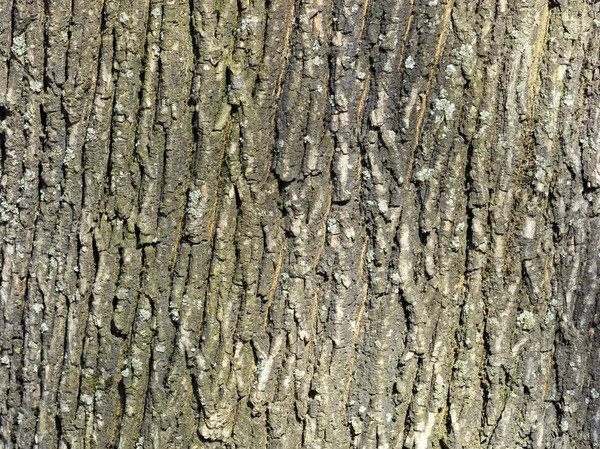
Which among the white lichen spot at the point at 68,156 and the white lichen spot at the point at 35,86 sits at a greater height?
the white lichen spot at the point at 35,86

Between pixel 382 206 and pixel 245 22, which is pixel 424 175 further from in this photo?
pixel 245 22

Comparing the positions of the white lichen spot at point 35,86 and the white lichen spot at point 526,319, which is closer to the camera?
the white lichen spot at point 35,86

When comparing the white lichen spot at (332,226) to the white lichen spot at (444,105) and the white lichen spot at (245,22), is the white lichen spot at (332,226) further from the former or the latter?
the white lichen spot at (245,22)

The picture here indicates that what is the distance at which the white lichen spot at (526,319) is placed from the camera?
1.87 m

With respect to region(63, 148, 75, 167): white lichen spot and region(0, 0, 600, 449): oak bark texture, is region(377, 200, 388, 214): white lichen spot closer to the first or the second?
region(0, 0, 600, 449): oak bark texture

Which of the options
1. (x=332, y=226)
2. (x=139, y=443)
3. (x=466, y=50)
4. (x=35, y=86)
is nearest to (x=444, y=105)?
(x=466, y=50)

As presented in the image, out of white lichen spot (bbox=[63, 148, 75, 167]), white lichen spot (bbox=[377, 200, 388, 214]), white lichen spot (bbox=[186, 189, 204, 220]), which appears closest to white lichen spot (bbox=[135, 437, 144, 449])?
white lichen spot (bbox=[186, 189, 204, 220])

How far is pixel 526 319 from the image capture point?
1.87 m

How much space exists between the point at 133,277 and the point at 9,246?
0.36m

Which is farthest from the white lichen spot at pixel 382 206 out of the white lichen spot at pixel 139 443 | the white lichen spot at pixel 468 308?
the white lichen spot at pixel 139 443

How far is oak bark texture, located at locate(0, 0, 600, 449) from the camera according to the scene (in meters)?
1.71

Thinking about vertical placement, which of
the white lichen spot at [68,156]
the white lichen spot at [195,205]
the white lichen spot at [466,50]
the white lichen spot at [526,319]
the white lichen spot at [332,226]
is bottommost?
the white lichen spot at [526,319]

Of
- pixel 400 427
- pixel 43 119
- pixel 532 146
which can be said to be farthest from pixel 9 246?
pixel 532 146

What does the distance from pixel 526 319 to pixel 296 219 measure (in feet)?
2.24
